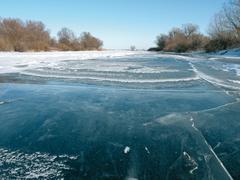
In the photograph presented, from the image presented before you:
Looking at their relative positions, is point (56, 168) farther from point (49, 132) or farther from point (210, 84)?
point (210, 84)

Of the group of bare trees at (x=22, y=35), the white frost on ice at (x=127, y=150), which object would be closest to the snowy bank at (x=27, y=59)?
the white frost on ice at (x=127, y=150)

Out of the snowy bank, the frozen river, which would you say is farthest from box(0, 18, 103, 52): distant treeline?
the frozen river

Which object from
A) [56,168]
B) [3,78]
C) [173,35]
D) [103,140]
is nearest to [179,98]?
[103,140]

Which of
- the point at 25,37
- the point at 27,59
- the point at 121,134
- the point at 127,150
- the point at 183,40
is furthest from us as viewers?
the point at 183,40

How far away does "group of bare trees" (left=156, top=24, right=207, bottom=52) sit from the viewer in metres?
43.7

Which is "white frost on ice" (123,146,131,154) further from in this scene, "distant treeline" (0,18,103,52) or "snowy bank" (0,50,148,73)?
"distant treeline" (0,18,103,52)

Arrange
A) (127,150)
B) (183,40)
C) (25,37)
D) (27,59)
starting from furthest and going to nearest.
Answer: (183,40) → (25,37) → (27,59) → (127,150)

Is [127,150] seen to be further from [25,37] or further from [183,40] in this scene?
[183,40]

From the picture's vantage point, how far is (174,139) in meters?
3.09

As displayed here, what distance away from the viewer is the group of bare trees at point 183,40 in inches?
1719

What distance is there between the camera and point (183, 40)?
47562 millimetres

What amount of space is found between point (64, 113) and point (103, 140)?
120 cm

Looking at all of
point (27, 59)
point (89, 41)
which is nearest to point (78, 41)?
point (89, 41)

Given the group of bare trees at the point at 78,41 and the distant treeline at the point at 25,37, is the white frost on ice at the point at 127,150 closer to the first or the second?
the distant treeline at the point at 25,37
